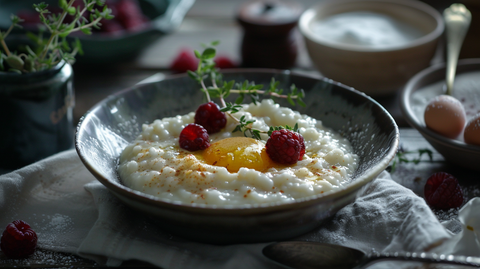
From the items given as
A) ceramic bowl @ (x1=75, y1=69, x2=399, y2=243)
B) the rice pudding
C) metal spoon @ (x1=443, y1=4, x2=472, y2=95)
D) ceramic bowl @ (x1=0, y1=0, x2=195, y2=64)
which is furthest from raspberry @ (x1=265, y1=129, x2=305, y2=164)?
ceramic bowl @ (x1=0, y1=0, x2=195, y2=64)

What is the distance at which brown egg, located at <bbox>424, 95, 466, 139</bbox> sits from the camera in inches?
75.4

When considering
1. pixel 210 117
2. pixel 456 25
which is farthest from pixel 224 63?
pixel 456 25

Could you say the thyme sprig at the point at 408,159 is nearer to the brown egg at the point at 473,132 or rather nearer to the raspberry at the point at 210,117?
the brown egg at the point at 473,132

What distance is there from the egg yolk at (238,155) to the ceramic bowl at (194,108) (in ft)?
0.96

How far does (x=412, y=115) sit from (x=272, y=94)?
0.63 metres

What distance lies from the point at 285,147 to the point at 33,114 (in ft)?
3.93

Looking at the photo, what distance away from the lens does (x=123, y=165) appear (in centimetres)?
173

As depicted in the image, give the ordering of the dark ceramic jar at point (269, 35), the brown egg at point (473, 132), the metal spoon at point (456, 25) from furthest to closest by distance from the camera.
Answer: the dark ceramic jar at point (269, 35), the metal spoon at point (456, 25), the brown egg at point (473, 132)

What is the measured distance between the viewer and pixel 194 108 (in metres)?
2.20

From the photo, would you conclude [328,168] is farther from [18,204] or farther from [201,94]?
[18,204]

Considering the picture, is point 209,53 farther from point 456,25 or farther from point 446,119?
point 456,25

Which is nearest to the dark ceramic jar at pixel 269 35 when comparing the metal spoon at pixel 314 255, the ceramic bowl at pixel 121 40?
the ceramic bowl at pixel 121 40

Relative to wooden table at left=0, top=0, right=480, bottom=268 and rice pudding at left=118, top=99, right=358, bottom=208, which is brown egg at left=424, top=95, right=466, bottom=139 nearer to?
wooden table at left=0, top=0, right=480, bottom=268

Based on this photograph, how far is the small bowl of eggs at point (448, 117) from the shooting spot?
184cm
